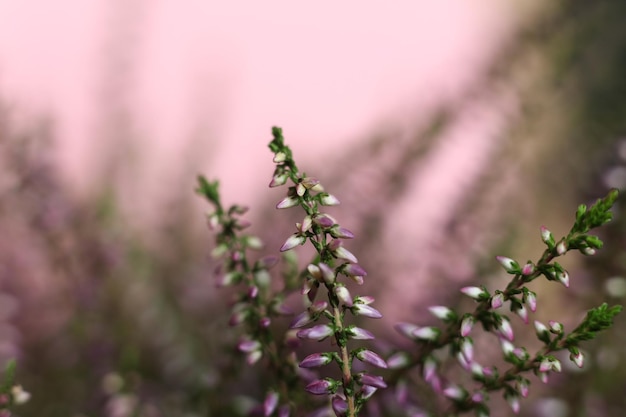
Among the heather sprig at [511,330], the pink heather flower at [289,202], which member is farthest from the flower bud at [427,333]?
the pink heather flower at [289,202]

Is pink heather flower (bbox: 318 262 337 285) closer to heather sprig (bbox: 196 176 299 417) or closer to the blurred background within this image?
heather sprig (bbox: 196 176 299 417)

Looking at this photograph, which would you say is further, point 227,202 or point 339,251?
point 227,202

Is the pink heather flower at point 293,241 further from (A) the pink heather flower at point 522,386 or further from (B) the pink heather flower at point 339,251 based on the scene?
(A) the pink heather flower at point 522,386

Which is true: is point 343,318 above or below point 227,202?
below

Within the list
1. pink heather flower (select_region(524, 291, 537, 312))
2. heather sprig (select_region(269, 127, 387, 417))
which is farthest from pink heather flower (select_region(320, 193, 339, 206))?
pink heather flower (select_region(524, 291, 537, 312))

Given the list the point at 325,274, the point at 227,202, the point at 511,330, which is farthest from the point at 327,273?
the point at 227,202

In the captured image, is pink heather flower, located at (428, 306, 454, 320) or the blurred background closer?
pink heather flower, located at (428, 306, 454, 320)

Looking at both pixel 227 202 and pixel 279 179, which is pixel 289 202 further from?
pixel 227 202

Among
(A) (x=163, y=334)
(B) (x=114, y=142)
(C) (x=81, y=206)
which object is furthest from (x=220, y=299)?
(B) (x=114, y=142)
